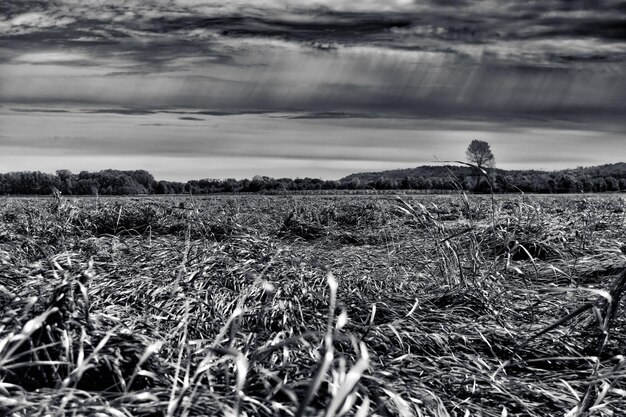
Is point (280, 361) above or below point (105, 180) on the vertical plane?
above

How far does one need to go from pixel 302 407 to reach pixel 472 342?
2.16 meters

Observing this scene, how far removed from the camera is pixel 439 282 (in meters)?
4.34

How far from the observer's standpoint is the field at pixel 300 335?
5.91ft

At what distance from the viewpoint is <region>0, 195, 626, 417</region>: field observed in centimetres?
180

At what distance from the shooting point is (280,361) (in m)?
2.59

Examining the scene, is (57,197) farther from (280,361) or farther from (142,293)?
(280,361)

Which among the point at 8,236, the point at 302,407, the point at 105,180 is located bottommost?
the point at 105,180

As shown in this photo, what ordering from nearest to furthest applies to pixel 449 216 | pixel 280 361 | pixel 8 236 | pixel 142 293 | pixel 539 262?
1. pixel 280 361
2. pixel 142 293
3. pixel 539 262
4. pixel 8 236
5. pixel 449 216

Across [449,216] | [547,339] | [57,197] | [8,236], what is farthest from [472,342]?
[449,216]

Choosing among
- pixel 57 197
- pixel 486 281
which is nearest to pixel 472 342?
pixel 486 281

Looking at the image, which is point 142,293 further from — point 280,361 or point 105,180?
point 105,180

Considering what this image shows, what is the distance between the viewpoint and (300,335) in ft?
4.73

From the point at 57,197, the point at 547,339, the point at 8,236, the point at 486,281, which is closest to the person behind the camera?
the point at 547,339

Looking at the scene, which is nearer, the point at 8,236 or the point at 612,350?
the point at 612,350
